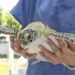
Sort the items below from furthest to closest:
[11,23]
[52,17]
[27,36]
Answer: [11,23], [52,17], [27,36]

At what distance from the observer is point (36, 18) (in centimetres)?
75

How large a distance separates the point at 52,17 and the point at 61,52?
0.60 feet

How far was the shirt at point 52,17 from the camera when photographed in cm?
70

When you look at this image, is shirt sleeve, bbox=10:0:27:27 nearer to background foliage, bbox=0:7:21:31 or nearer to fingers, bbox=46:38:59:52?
background foliage, bbox=0:7:21:31

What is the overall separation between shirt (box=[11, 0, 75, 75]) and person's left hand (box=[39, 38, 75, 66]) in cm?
11

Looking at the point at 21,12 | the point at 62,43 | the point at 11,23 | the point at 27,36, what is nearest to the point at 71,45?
the point at 62,43

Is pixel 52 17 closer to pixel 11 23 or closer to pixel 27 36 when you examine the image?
pixel 27 36

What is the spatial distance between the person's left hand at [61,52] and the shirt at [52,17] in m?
0.11

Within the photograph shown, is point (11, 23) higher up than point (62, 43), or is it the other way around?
point (11, 23)

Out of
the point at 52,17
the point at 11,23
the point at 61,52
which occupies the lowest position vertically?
the point at 61,52

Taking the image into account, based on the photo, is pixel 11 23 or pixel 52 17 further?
pixel 11 23

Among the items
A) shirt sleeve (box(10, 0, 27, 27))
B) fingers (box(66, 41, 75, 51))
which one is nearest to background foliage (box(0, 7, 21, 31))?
shirt sleeve (box(10, 0, 27, 27))

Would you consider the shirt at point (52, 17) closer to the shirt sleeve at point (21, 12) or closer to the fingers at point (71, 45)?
the shirt sleeve at point (21, 12)

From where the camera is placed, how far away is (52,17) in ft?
2.39
